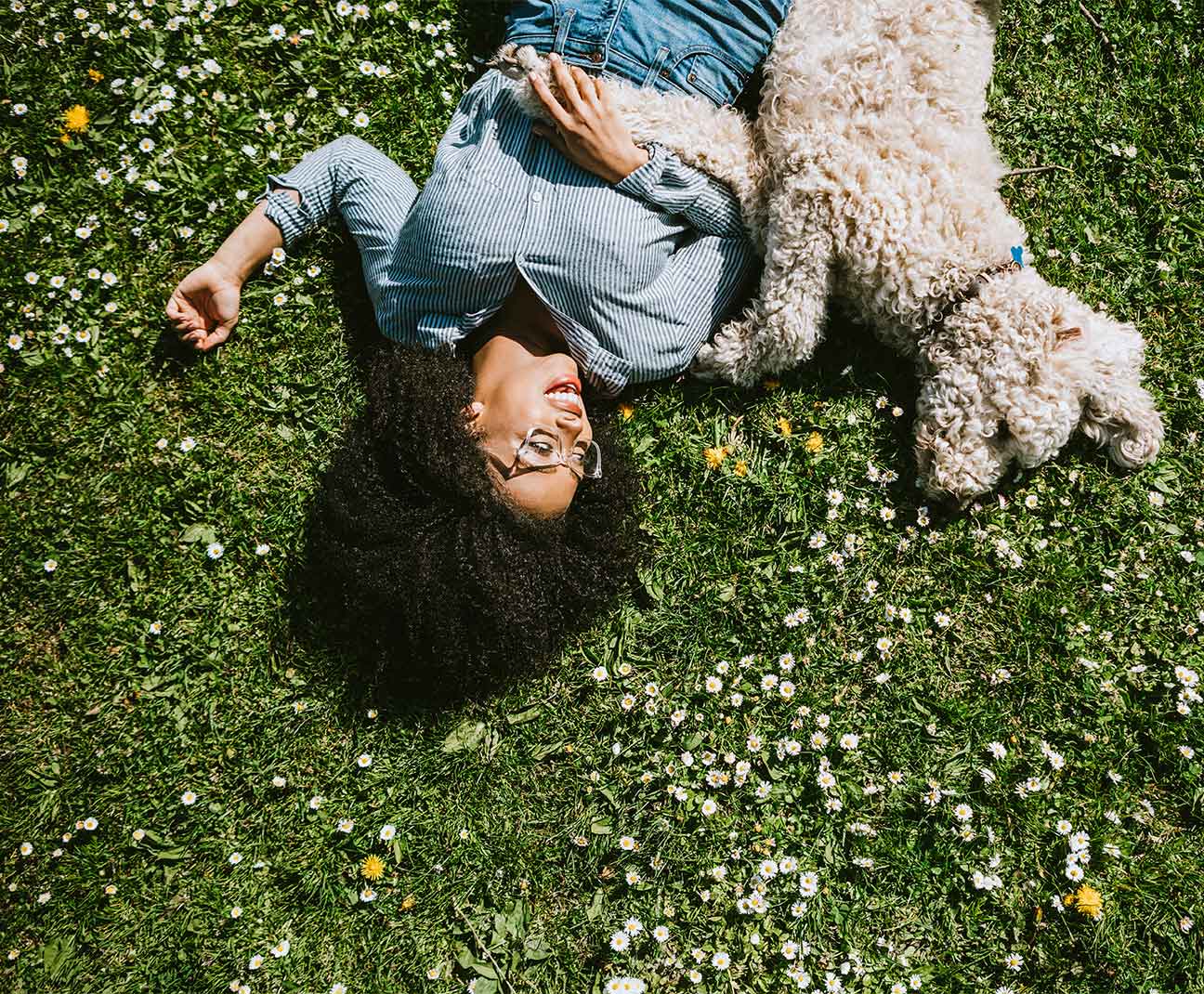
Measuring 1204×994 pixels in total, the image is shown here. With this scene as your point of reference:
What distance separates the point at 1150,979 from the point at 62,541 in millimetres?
4739

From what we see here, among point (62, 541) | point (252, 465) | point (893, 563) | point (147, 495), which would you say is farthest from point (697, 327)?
point (62, 541)

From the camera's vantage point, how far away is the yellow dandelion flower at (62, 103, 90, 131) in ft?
12.8

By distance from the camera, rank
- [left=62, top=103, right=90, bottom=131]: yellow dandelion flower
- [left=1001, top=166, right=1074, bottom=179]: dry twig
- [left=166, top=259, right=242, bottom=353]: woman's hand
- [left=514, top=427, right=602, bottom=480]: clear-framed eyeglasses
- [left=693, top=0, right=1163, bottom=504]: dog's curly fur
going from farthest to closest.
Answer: [left=1001, top=166, right=1074, bottom=179]: dry twig < [left=62, top=103, right=90, bottom=131]: yellow dandelion flower < [left=166, top=259, right=242, bottom=353]: woman's hand < [left=693, top=0, right=1163, bottom=504]: dog's curly fur < [left=514, top=427, right=602, bottom=480]: clear-framed eyeglasses

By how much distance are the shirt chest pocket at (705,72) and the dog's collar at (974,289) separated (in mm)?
1297

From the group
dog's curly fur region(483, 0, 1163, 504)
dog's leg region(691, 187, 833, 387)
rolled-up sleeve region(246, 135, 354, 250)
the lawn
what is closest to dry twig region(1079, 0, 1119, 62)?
the lawn

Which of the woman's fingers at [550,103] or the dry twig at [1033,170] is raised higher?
the dry twig at [1033,170]

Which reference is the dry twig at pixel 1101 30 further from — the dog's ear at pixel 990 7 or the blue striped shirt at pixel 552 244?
the blue striped shirt at pixel 552 244

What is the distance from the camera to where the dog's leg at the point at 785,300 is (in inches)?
132

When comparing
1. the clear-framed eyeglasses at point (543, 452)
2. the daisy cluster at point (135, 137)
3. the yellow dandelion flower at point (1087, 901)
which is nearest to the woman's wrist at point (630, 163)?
the clear-framed eyeglasses at point (543, 452)

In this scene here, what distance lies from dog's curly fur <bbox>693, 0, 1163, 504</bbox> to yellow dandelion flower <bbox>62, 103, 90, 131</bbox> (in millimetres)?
3027

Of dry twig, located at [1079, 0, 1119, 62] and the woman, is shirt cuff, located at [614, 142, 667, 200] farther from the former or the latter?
dry twig, located at [1079, 0, 1119, 62]

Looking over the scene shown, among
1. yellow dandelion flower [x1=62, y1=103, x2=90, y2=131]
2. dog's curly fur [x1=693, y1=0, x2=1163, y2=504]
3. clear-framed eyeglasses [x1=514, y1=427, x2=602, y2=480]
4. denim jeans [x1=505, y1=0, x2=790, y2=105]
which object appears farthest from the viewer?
yellow dandelion flower [x1=62, y1=103, x2=90, y2=131]

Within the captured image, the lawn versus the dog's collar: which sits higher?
the dog's collar

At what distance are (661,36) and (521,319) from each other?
131cm
